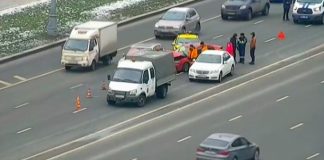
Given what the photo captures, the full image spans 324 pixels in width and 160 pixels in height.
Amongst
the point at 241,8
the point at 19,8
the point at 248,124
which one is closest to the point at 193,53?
the point at 248,124

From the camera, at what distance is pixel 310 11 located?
6619cm

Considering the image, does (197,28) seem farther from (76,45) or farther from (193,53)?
(76,45)

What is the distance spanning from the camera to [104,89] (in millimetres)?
52562

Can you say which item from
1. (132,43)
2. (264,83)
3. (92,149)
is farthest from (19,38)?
(92,149)

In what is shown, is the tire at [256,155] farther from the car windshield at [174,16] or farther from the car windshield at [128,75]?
the car windshield at [174,16]

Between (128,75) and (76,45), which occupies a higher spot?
(128,75)

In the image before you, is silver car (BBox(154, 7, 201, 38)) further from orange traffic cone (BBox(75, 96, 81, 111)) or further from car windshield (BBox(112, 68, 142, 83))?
orange traffic cone (BBox(75, 96, 81, 111))

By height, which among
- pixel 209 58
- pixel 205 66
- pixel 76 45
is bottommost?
pixel 205 66

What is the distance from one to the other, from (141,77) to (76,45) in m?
7.58

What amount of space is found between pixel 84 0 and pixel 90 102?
2275 centimetres

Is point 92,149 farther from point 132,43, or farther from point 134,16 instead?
point 134,16

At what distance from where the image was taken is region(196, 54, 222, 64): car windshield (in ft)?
179

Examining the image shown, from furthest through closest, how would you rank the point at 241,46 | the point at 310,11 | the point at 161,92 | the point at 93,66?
1. the point at 310,11
2. the point at 241,46
3. the point at 93,66
4. the point at 161,92

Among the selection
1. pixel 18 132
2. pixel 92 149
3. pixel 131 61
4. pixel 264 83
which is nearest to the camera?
pixel 92 149
